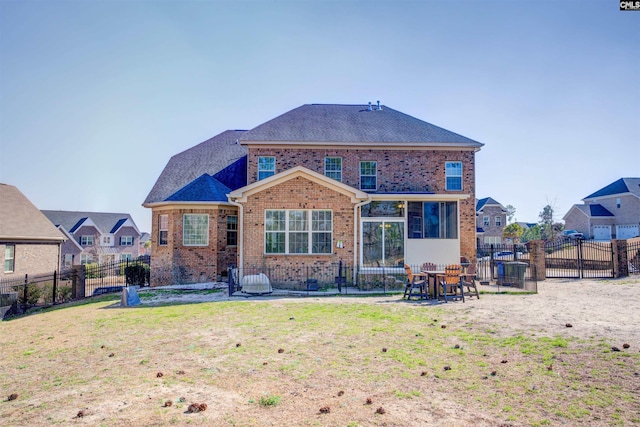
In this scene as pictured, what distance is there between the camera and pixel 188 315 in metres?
11.0

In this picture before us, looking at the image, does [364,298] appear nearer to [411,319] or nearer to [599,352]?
[411,319]

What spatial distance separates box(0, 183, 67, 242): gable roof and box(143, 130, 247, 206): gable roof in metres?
11.4

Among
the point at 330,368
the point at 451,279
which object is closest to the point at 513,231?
the point at 451,279

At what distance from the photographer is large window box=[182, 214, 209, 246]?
18.9 metres

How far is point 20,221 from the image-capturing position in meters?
26.6

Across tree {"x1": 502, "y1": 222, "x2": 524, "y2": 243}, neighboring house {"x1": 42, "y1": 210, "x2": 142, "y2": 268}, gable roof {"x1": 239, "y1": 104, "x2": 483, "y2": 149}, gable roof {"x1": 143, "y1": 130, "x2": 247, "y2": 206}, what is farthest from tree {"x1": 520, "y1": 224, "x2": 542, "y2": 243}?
neighboring house {"x1": 42, "y1": 210, "x2": 142, "y2": 268}

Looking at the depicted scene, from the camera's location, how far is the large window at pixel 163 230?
19200mm

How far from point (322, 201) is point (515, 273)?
830 cm

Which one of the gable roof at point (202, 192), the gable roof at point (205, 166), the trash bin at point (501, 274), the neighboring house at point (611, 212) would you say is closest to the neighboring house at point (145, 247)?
the gable roof at point (205, 166)

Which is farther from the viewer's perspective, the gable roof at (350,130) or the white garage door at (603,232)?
the white garage door at (603,232)

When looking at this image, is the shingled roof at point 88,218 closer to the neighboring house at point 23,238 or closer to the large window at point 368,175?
the neighboring house at point 23,238

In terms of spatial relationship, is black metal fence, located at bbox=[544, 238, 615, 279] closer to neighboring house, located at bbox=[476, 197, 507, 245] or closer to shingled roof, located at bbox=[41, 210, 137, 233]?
neighboring house, located at bbox=[476, 197, 507, 245]

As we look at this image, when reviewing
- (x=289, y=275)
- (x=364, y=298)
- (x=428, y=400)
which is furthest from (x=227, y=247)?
(x=428, y=400)

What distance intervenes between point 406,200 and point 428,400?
526 inches
